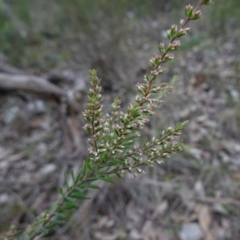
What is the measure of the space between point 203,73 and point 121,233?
1.71 meters

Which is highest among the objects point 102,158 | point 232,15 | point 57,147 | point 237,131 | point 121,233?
point 232,15

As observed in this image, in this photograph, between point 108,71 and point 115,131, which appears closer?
point 115,131

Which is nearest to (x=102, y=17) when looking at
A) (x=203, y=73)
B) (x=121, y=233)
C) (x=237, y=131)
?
(x=203, y=73)

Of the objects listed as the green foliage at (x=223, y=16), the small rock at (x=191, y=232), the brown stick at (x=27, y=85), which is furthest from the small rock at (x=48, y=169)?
the green foliage at (x=223, y=16)

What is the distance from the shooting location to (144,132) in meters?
2.14

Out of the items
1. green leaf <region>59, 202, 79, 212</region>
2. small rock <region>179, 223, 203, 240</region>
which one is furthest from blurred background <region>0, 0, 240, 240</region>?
green leaf <region>59, 202, 79, 212</region>

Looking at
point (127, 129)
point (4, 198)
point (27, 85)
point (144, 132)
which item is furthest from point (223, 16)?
point (127, 129)

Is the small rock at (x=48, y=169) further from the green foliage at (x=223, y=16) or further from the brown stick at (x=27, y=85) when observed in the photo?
the green foliage at (x=223, y=16)

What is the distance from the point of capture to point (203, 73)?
8.77 ft

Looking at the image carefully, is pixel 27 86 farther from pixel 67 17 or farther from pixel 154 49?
pixel 154 49

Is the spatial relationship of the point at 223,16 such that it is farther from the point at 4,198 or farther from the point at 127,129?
the point at 127,129

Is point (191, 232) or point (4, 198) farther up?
point (4, 198)

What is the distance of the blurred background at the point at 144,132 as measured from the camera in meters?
1.68

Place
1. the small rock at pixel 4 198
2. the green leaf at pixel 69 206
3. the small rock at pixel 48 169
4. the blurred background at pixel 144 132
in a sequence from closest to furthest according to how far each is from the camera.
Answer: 1. the green leaf at pixel 69 206
2. the blurred background at pixel 144 132
3. the small rock at pixel 4 198
4. the small rock at pixel 48 169
